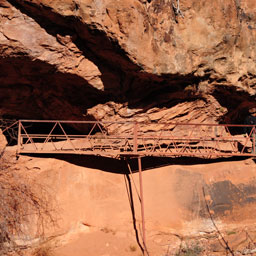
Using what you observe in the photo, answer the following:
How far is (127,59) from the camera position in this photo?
7.60 m

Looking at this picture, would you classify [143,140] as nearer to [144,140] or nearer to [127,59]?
[144,140]

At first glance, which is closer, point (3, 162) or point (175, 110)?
point (3, 162)

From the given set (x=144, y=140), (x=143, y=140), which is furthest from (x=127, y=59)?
(x=144, y=140)

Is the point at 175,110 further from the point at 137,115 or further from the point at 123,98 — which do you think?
the point at 123,98

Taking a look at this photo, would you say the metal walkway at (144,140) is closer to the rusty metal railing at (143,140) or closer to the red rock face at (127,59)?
the rusty metal railing at (143,140)

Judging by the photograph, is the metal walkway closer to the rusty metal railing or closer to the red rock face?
the rusty metal railing

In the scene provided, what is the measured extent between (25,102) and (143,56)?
4047mm

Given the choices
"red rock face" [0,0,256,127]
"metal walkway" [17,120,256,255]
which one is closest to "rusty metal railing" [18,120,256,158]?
"metal walkway" [17,120,256,255]

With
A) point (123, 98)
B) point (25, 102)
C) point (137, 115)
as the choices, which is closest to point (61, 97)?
point (25, 102)

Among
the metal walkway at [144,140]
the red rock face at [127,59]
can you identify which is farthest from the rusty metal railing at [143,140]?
the red rock face at [127,59]

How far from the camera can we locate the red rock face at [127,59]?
7000 millimetres

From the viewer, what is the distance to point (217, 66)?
8.79 meters

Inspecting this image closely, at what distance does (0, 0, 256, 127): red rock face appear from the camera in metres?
7.00

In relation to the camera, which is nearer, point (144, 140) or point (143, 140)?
point (143, 140)
